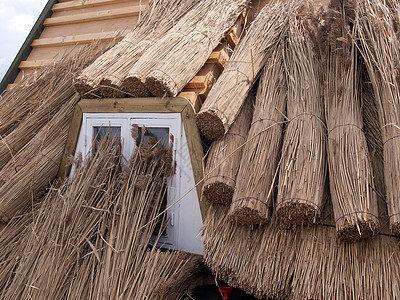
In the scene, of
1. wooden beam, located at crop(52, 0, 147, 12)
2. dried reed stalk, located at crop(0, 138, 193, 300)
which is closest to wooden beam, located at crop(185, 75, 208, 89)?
dried reed stalk, located at crop(0, 138, 193, 300)

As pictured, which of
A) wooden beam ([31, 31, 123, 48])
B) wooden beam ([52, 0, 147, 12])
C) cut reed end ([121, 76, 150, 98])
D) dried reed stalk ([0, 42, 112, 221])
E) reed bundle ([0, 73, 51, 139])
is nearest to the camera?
cut reed end ([121, 76, 150, 98])

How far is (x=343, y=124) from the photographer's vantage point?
7.34ft

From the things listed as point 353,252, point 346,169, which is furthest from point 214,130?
point 353,252

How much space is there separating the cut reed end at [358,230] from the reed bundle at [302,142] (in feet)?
0.53

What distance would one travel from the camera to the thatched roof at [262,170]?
2.04 m

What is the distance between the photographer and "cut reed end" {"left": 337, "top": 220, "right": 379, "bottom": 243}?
1.90m

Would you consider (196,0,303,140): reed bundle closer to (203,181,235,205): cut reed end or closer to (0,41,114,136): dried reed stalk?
(203,181,235,205): cut reed end

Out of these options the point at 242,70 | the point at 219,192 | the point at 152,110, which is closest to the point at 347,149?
the point at 219,192

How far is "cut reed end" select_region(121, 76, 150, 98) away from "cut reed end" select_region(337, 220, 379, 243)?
1.62 metres

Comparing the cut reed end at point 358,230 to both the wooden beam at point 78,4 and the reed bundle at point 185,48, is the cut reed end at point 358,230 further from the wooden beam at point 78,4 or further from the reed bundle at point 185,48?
the wooden beam at point 78,4

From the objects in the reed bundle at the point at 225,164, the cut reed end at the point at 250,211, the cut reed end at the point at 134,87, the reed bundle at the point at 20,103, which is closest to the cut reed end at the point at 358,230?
the cut reed end at the point at 250,211

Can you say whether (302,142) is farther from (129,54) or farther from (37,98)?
(37,98)

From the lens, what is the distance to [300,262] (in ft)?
6.90

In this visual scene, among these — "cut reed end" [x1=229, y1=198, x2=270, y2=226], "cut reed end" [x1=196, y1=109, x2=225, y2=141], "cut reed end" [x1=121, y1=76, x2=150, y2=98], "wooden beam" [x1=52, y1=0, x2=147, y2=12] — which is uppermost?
"wooden beam" [x1=52, y1=0, x2=147, y2=12]
